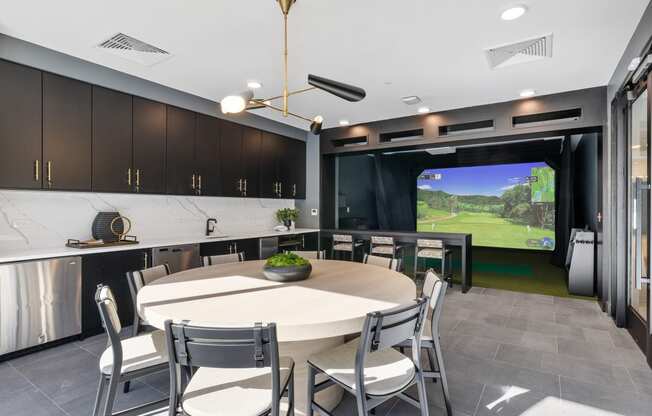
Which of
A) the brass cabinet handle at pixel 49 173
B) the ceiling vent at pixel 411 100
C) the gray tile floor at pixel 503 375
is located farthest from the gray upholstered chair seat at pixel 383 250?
the brass cabinet handle at pixel 49 173

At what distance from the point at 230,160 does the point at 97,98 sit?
6.01 ft

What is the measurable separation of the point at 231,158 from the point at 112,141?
5.40ft

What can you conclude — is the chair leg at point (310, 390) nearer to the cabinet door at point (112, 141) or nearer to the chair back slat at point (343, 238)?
the cabinet door at point (112, 141)

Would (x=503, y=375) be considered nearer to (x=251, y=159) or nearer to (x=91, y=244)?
(x=91, y=244)

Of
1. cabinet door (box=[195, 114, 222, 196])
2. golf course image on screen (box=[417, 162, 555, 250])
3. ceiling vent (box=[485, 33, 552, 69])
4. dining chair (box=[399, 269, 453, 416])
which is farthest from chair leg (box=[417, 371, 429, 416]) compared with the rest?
→ golf course image on screen (box=[417, 162, 555, 250])

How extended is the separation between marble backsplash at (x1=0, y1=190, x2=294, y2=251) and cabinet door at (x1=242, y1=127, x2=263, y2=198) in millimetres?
363

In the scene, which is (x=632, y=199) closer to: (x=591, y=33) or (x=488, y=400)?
(x=591, y=33)

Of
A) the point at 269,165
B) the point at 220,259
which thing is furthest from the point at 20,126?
the point at 269,165

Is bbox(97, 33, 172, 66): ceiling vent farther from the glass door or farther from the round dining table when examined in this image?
the glass door

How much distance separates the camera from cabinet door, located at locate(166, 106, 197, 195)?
4.29 meters

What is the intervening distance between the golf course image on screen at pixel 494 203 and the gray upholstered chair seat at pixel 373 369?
8411 mm

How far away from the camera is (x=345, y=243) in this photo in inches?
231

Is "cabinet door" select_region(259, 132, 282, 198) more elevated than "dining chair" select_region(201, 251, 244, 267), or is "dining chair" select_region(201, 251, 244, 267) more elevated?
"cabinet door" select_region(259, 132, 282, 198)

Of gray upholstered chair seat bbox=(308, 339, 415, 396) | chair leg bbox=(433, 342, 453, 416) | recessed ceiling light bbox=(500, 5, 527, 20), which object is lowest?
chair leg bbox=(433, 342, 453, 416)
